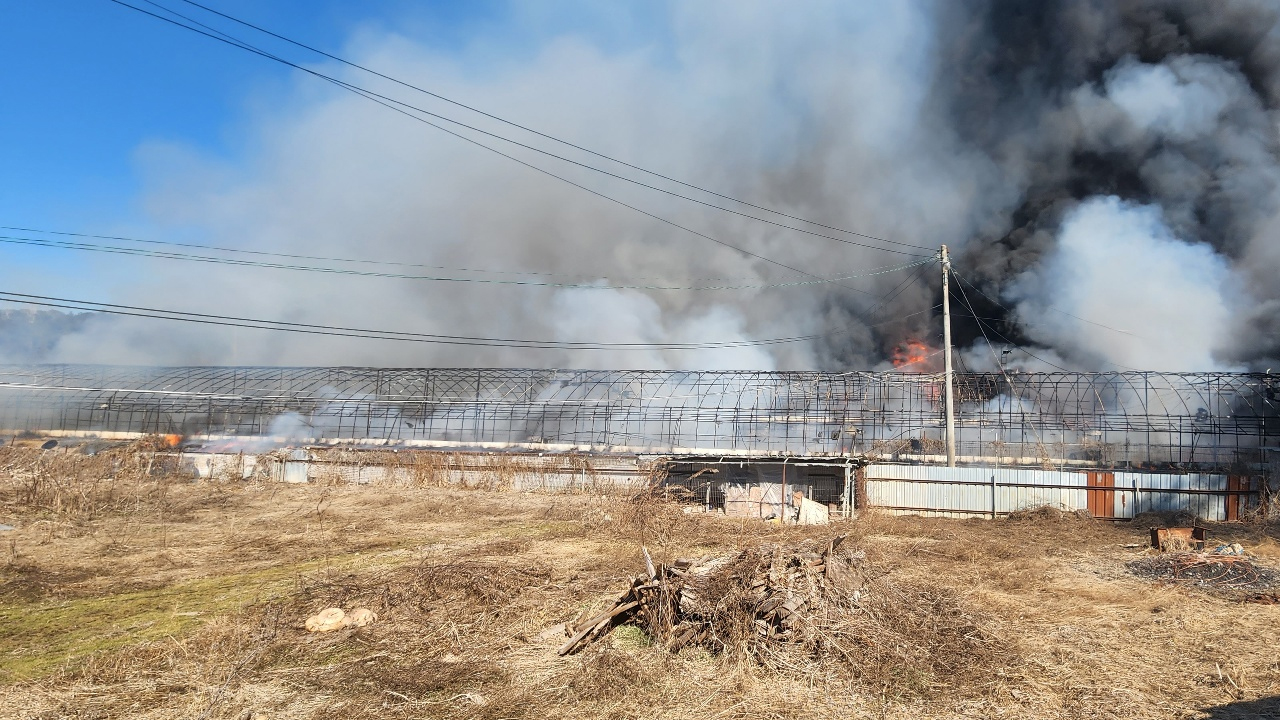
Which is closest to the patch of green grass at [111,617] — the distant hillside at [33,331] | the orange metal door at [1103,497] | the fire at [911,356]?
the orange metal door at [1103,497]

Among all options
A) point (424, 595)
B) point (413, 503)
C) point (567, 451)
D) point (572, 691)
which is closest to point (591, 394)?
point (567, 451)

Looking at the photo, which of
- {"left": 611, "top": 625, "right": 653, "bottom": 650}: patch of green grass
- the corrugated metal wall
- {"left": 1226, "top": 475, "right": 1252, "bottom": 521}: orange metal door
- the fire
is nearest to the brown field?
{"left": 611, "top": 625, "right": 653, "bottom": 650}: patch of green grass

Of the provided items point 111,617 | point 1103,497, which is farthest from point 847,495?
point 111,617

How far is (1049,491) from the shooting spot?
23.4 meters

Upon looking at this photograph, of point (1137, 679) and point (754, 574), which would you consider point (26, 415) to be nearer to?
point (754, 574)

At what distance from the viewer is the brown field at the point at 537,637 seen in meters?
7.51

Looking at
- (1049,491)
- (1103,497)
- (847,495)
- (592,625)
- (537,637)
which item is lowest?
(537,637)

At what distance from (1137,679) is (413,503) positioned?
21236 mm

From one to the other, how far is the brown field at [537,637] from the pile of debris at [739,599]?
223 mm

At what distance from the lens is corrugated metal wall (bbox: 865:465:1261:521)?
22.4 metres

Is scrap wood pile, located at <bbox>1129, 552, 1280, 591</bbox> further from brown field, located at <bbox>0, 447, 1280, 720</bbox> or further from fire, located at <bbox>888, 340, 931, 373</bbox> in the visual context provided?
fire, located at <bbox>888, 340, 931, 373</bbox>

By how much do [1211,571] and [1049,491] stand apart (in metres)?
10.6

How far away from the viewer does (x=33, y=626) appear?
10094 mm

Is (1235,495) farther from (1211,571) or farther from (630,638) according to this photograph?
(630,638)
